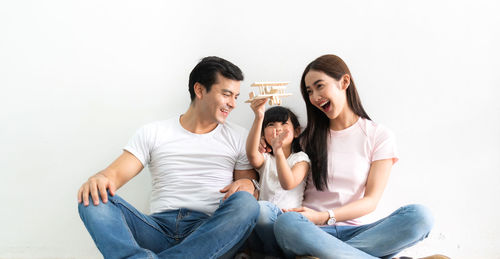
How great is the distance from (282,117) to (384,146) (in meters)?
0.45

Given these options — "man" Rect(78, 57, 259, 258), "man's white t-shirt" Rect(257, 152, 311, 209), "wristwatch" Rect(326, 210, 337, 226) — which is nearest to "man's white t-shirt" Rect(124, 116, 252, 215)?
"man" Rect(78, 57, 259, 258)

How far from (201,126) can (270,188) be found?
433 mm

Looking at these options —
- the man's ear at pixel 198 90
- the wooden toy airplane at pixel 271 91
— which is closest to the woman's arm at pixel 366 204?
the wooden toy airplane at pixel 271 91

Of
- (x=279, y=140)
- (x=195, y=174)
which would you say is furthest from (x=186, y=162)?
(x=279, y=140)

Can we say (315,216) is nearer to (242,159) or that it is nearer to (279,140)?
(279,140)

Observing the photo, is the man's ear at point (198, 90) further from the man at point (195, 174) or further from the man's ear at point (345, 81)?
the man's ear at point (345, 81)

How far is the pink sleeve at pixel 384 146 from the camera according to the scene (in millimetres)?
1749

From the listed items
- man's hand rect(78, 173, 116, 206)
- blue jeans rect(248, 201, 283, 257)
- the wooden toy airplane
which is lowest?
blue jeans rect(248, 201, 283, 257)

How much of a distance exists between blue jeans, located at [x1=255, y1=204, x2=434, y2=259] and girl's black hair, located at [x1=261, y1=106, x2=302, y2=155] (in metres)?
0.43

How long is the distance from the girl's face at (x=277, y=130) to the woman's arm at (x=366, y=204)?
13.3 inches

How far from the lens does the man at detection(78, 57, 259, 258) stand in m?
1.53

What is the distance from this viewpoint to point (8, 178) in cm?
208

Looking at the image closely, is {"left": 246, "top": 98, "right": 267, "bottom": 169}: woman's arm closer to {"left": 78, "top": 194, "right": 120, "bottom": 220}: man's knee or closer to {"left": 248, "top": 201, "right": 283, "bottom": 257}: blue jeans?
{"left": 248, "top": 201, "right": 283, "bottom": 257}: blue jeans

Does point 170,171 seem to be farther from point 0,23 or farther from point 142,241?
point 0,23
